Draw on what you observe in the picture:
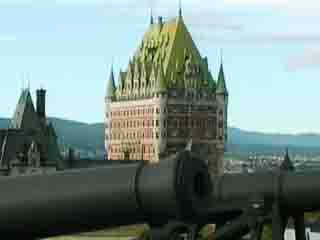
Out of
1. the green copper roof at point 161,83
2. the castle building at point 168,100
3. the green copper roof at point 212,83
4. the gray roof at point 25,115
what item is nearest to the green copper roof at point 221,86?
the castle building at point 168,100

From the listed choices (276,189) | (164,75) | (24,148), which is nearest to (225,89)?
(164,75)

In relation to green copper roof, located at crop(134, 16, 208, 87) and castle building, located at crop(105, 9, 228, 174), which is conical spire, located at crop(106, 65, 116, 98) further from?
green copper roof, located at crop(134, 16, 208, 87)

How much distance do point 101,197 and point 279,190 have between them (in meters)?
2.97

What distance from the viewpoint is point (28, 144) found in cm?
8794

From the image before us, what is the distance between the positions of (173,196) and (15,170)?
69.7 m

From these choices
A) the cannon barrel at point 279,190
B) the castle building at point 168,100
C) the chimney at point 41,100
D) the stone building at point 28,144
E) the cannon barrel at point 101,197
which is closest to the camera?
the cannon barrel at point 101,197

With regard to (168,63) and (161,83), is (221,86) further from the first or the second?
(161,83)

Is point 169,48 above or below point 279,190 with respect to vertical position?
above

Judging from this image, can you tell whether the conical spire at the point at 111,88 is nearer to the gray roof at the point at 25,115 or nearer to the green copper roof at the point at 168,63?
the green copper roof at the point at 168,63

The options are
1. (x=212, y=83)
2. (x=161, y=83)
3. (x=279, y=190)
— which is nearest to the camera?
(x=279, y=190)

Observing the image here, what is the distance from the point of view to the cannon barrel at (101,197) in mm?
12047

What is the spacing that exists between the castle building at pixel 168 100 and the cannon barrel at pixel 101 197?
12247 cm

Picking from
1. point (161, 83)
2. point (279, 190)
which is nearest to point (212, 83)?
point (161, 83)

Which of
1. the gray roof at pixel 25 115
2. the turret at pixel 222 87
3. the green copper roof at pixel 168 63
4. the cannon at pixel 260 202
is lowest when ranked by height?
the cannon at pixel 260 202
